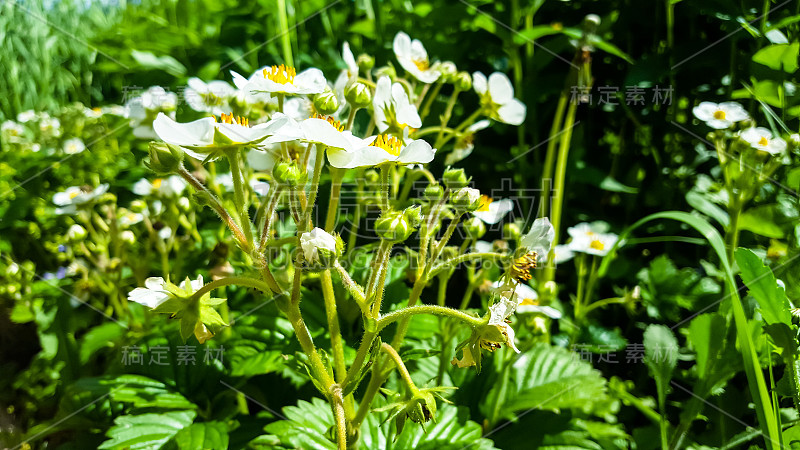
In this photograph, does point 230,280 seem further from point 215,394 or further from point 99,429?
point 99,429

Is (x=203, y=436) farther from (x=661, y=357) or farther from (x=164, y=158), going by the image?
(x=661, y=357)

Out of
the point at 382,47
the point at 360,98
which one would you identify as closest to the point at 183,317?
the point at 360,98

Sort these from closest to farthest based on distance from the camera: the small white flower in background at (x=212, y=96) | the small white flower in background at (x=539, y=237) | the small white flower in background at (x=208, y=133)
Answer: the small white flower in background at (x=208, y=133)
the small white flower in background at (x=539, y=237)
the small white flower in background at (x=212, y=96)

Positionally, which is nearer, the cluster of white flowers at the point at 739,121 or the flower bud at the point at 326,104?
the flower bud at the point at 326,104

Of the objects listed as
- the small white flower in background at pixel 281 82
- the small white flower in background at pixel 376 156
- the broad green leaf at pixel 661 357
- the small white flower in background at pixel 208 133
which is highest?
the small white flower in background at pixel 281 82

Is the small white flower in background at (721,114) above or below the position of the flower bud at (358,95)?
above

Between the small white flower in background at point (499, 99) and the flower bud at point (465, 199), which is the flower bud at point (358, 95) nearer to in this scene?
the flower bud at point (465, 199)

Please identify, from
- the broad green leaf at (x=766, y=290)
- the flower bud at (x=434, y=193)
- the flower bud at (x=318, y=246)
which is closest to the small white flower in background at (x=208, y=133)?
the flower bud at (x=318, y=246)
